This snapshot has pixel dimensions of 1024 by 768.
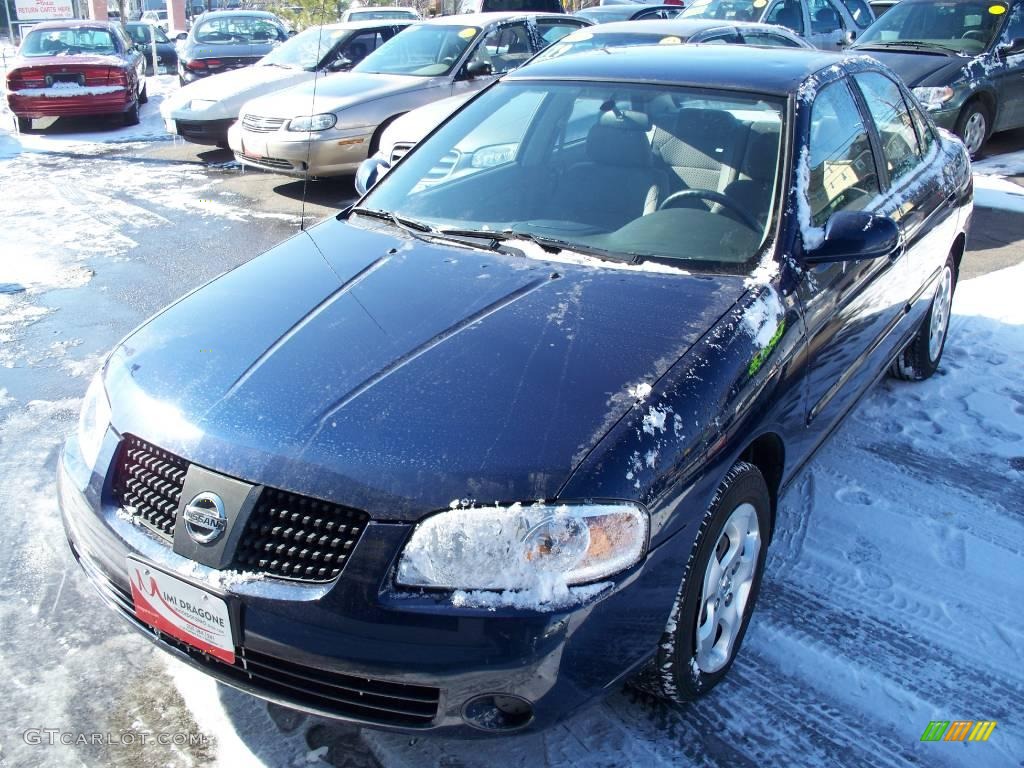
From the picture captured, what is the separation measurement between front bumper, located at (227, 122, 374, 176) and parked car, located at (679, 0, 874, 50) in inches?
233

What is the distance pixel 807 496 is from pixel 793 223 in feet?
4.01

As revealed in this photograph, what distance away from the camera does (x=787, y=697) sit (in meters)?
2.60

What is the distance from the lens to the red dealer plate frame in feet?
6.90

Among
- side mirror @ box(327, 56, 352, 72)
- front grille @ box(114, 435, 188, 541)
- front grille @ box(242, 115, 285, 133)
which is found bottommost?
front grille @ box(242, 115, 285, 133)

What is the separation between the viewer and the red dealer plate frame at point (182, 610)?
2104 millimetres

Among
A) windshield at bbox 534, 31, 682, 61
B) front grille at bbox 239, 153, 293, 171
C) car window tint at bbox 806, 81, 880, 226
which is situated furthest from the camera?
front grille at bbox 239, 153, 293, 171

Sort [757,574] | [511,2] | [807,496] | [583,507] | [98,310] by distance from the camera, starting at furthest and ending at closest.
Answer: [511,2] → [98,310] → [807,496] → [757,574] → [583,507]

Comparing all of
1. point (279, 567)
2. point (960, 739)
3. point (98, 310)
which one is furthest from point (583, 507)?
point (98, 310)

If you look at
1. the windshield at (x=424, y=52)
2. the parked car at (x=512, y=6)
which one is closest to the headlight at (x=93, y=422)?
the windshield at (x=424, y=52)

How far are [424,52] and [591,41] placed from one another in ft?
6.12

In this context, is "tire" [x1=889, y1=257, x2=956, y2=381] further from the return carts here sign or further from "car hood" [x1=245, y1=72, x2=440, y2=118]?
the return carts here sign

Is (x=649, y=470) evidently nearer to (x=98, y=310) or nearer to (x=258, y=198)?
(x=98, y=310)

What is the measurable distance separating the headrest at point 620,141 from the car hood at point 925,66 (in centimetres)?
675

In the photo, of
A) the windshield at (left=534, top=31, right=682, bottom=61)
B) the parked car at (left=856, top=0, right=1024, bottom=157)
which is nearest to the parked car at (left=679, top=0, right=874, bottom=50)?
the parked car at (left=856, top=0, right=1024, bottom=157)
